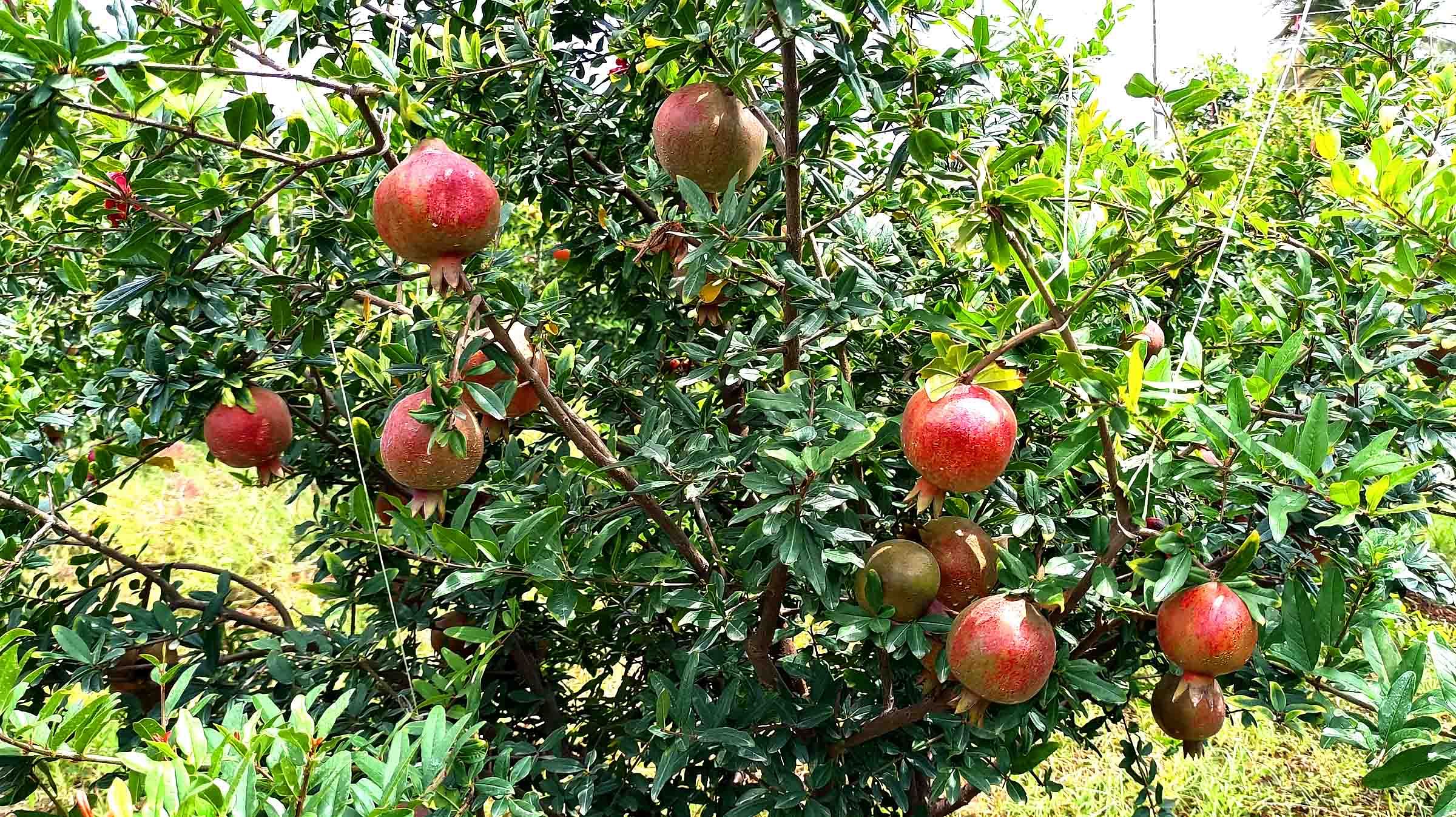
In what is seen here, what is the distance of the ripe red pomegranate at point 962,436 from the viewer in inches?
36.2

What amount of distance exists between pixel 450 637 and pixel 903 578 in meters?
0.80

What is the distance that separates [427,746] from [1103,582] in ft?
2.30

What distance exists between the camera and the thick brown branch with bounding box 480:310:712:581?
3.22 ft

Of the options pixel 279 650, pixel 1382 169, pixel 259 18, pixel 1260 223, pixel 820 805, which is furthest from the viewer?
pixel 279 650

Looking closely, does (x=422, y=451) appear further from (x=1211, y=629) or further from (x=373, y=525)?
(x=1211, y=629)

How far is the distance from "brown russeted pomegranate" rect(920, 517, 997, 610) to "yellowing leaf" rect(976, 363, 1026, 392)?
272 mm

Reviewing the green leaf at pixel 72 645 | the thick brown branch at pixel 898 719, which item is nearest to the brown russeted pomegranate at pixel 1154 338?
the thick brown branch at pixel 898 719

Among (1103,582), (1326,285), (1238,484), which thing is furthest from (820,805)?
(1326,285)

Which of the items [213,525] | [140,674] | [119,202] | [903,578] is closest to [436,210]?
[903,578]

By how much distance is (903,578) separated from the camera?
112 centimetres

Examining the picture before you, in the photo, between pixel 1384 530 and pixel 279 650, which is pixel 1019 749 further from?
pixel 279 650

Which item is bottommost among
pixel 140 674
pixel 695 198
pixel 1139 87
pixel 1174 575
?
pixel 140 674

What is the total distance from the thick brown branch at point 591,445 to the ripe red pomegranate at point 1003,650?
369mm

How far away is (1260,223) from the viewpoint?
1198 millimetres
